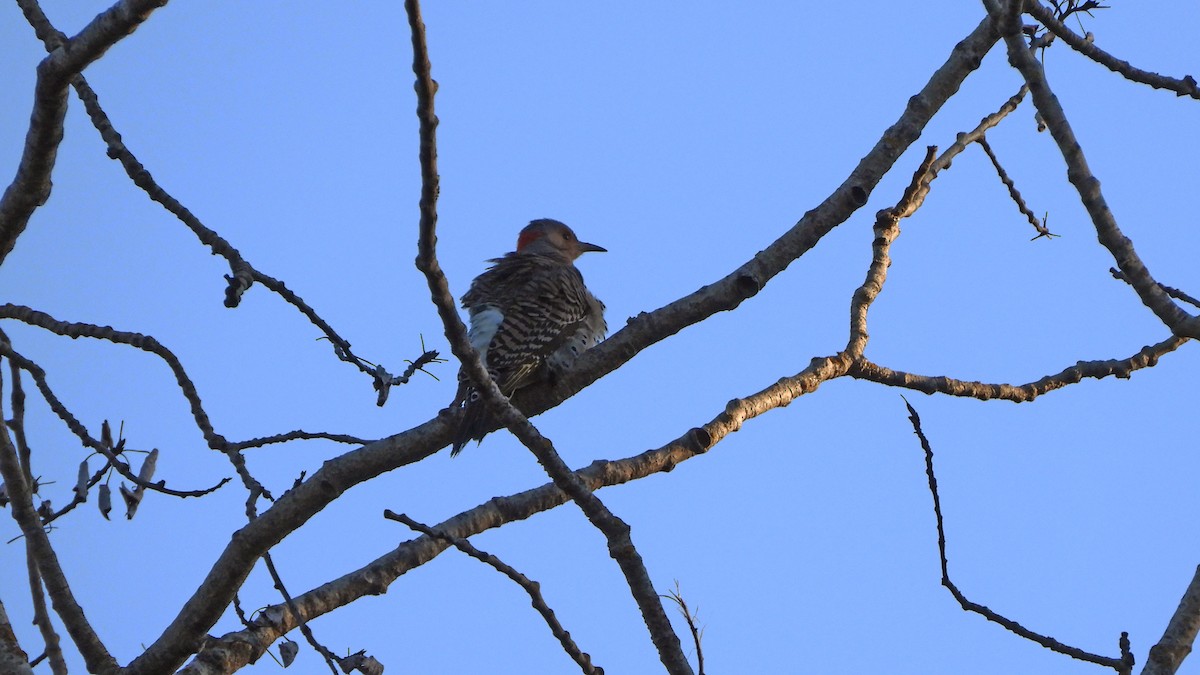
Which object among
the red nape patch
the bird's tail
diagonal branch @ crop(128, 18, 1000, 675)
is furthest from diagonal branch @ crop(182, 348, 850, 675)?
the red nape patch

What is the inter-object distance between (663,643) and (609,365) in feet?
5.50

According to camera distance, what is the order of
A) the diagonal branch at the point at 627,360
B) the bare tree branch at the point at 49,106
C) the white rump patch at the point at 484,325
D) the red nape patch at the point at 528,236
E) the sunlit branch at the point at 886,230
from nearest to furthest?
1. the bare tree branch at the point at 49,106
2. the diagonal branch at the point at 627,360
3. the sunlit branch at the point at 886,230
4. the white rump patch at the point at 484,325
5. the red nape patch at the point at 528,236

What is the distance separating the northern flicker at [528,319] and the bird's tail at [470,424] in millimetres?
477

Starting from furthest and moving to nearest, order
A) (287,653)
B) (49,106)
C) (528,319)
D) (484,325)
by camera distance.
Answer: (484,325), (528,319), (287,653), (49,106)

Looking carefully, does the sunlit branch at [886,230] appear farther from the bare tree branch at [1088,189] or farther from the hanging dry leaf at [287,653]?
the hanging dry leaf at [287,653]

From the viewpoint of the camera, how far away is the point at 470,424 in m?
4.48

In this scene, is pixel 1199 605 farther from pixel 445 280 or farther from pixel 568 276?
pixel 568 276

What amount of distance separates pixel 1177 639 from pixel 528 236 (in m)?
7.32

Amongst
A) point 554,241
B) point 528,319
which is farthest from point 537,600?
point 554,241

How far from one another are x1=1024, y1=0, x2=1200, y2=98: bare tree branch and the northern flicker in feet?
8.36

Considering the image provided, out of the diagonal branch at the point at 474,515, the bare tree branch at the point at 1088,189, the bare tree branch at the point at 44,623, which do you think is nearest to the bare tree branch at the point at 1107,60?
the bare tree branch at the point at 1088,189

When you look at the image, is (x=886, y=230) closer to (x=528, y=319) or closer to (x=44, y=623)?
(x=528, y=319)

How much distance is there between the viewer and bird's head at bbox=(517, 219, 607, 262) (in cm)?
957

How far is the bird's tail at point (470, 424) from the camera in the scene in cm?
436
